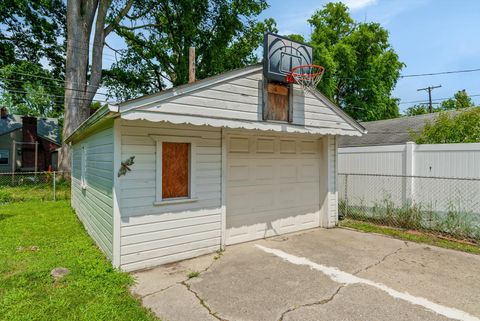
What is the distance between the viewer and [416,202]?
6.82 m

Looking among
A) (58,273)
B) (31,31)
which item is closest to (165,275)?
(58,273)

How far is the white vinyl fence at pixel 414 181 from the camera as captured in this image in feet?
19.5

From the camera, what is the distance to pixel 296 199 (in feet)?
21.7

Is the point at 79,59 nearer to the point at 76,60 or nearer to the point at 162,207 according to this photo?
the point at 76,60

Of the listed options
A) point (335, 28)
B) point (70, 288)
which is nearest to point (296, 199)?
point (70, 288)

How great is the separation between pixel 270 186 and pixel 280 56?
2722 millimetres

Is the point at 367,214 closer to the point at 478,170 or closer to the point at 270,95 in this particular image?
the point at 478,170

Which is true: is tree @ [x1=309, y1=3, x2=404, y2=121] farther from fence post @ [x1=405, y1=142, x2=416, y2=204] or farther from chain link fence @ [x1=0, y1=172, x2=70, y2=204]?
chain link fence @ [x1=0, y1=172, x2=70, y2=204]

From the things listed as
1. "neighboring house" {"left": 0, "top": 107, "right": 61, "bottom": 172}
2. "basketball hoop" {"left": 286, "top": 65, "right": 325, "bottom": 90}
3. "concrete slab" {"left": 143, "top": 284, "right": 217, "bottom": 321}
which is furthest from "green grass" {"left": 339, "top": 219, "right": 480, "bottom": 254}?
"neighboring house" {"left": 0, "top": 107, "right": 61, "bottom": 172}

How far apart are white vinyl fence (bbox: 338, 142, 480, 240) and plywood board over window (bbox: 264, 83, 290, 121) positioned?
11.3ft

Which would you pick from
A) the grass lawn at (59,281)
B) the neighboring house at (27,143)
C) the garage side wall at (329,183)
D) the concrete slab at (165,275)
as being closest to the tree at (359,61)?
the garage side wall at (329,183)

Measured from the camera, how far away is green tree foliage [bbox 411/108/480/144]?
6688 mm

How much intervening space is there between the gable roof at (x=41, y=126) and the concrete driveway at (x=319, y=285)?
81.1 feet

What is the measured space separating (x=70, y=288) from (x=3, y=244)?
3092mm
